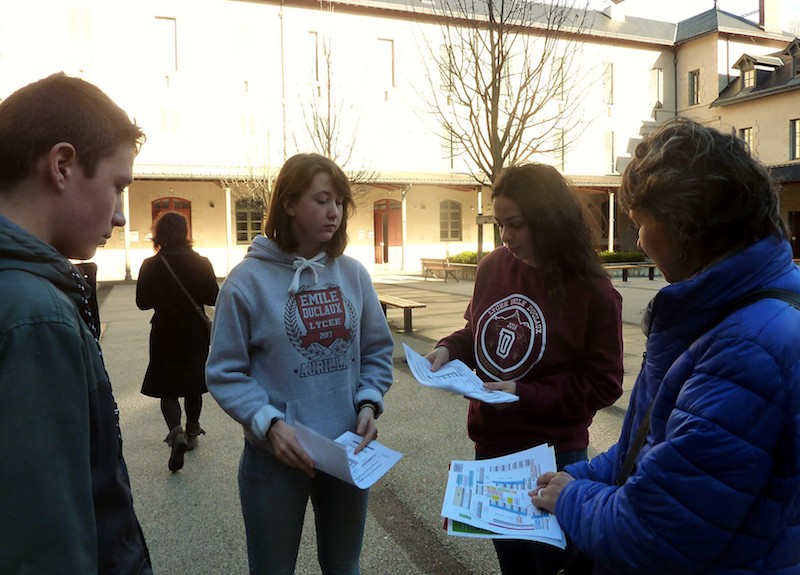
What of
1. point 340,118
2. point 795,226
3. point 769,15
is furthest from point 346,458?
point 769,15

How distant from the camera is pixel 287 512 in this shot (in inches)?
82.2

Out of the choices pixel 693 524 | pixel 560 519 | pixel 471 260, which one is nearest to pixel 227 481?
pixel 560 519

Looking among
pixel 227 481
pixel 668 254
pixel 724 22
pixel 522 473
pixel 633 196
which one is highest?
pixel 724 22

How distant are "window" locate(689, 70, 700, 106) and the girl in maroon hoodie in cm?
3574

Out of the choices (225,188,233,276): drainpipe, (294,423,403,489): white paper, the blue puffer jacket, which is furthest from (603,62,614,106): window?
the blue puffer jacket

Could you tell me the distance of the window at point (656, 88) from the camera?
33.1 metres

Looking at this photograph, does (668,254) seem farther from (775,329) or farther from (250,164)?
(250,164)

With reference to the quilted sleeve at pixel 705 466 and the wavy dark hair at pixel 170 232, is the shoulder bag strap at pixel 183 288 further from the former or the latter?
the quilted sleeve at pixel 705 466

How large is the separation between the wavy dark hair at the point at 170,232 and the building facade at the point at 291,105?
15705mm

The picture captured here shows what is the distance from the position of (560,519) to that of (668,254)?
2.06 feet

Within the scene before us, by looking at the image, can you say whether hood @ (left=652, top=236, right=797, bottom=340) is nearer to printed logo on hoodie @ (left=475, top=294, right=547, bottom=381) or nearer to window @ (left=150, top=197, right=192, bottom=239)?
printed logo on hoodie @ (left=475, top=294, right=547, bottom=381)

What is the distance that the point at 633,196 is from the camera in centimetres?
131

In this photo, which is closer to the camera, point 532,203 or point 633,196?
point 633,196

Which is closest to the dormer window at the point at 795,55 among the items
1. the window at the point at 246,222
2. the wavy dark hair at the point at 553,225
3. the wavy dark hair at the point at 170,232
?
the window at the point at 246,222
